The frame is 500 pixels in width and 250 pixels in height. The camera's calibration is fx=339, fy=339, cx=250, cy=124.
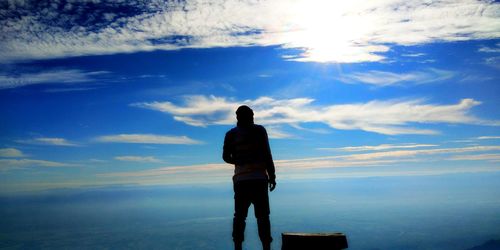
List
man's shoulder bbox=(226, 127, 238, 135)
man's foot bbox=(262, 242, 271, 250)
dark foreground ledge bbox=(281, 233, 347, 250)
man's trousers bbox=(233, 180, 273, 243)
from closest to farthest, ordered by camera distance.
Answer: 1. dark foreground ledge bbox=(281, 233, 347, 250)
2. man's foot bbox=(262, 242, 271, 250)
3. man's trousers bbox=(233, 180, 273, 243)
4. man's shoulder bbox=(226, 127, 238, 135)

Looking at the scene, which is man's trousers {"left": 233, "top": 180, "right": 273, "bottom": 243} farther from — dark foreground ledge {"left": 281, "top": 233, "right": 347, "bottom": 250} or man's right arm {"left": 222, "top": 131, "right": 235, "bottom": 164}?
dark foreground ledge {"left": 281, "top": 233, "right": 347, "bottom": 250}

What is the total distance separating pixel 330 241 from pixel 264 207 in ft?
5.59

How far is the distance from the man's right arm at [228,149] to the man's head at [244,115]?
1.26 ft

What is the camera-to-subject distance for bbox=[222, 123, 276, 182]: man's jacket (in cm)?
710

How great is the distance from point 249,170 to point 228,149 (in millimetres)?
688

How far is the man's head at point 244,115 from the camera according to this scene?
731cm

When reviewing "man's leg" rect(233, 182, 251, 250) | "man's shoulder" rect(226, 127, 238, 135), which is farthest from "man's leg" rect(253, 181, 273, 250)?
"man's shoulder" rect(226, 127, 238, 135)

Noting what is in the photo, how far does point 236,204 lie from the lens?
23.6 ft

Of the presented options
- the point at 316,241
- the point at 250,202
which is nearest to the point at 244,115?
the point at 250,202

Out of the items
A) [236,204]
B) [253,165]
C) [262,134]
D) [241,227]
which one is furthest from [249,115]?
[241,227]

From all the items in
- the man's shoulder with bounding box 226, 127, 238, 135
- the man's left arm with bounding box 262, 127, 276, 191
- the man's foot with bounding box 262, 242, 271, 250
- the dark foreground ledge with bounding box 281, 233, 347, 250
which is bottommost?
the man's foot with bounding box 262, 242, 271, 250

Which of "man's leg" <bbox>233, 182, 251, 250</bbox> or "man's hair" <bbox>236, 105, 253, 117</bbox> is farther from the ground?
"man's hair" <bbox>236, 105, 253, 117</bbox>

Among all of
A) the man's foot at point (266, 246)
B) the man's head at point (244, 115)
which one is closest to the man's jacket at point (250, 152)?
the man's head at point (244, 115)

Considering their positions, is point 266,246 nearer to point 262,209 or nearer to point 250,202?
point 262,209
